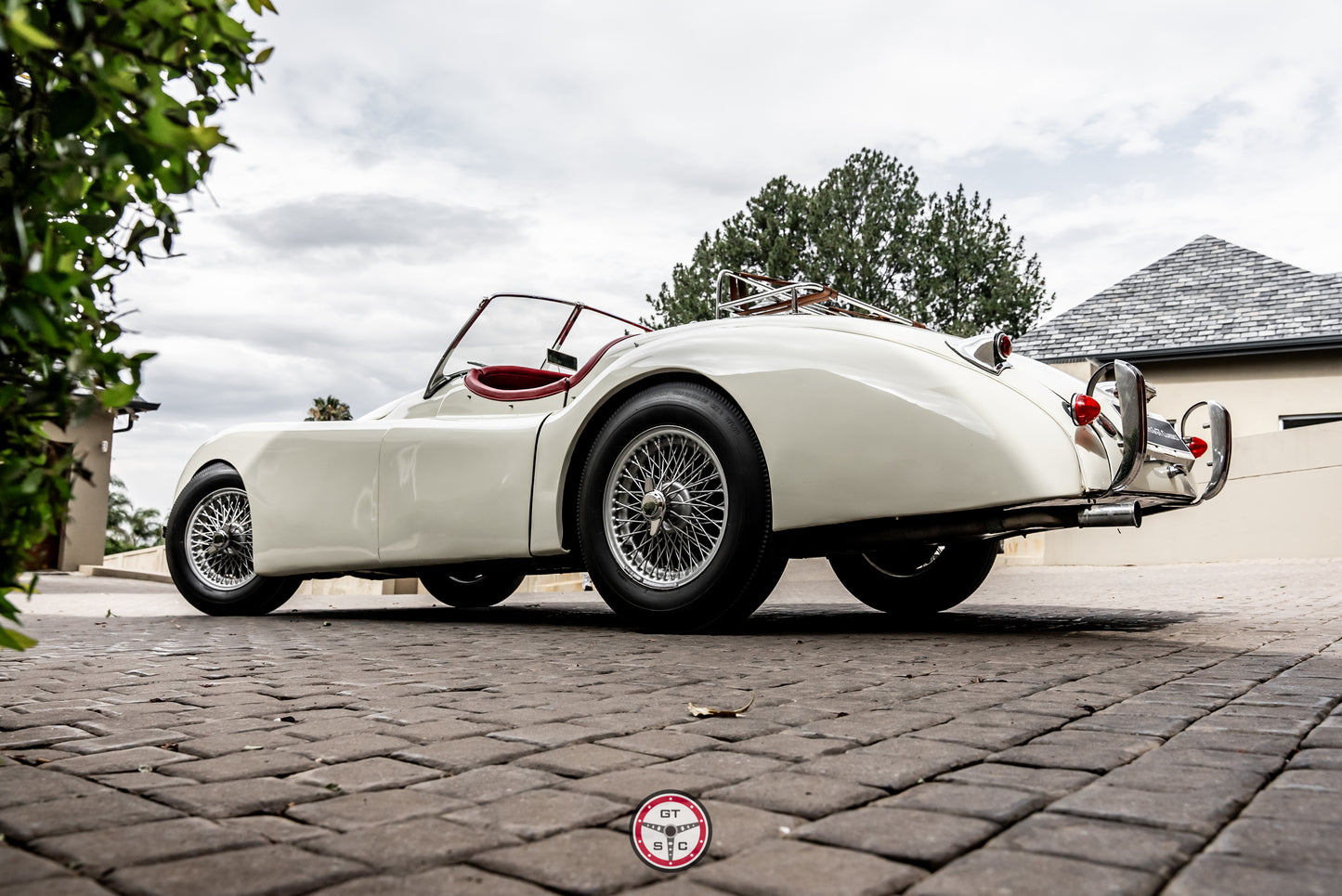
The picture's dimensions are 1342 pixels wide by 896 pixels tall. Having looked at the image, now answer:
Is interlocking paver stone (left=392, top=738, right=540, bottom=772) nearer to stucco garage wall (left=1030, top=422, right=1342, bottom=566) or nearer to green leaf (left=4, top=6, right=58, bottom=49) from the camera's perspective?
green leaf (left=4, top=6, right=58, bottom=49)

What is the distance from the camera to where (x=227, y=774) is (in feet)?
6.56

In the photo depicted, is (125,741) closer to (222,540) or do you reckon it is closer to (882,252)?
(222,540)

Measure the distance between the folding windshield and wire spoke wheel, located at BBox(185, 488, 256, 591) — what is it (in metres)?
1.40

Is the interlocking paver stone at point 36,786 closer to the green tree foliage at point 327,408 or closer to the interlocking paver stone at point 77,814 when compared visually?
the interlocking paver stone at point 77,814

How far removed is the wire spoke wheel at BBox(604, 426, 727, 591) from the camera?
4273mm

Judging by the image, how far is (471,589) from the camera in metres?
7.20

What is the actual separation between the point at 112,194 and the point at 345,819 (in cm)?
104

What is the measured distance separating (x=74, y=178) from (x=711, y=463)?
3.01 meters

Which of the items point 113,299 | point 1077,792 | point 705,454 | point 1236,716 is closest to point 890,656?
point 705,454

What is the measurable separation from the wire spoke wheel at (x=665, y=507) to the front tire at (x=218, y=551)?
8.28 feet

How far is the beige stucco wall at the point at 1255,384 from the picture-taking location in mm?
17766

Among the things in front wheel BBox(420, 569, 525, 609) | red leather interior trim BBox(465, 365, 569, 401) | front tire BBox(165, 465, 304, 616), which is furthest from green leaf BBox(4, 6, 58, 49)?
front wheel BBox(420, 569, 525, 609)

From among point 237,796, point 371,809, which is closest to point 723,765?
point 371,809

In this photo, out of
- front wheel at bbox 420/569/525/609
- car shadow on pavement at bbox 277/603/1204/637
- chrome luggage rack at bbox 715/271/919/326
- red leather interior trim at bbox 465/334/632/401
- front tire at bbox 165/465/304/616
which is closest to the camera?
car shadow on pavement at bbox 277/603/1204/637
